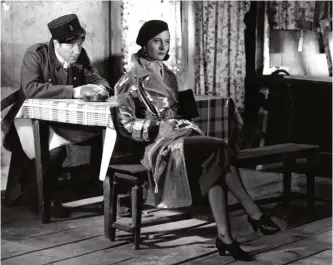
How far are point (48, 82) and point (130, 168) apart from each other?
1.24 metres

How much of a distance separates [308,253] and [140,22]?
3412 millimetres

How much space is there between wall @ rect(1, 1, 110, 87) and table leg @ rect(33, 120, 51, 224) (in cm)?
107

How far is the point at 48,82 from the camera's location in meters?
5.42

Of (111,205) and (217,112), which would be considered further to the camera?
(217,112)

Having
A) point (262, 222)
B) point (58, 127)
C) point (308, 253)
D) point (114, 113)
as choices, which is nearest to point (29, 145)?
point (58, 127)

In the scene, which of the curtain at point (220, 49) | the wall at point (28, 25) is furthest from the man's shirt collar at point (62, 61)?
the curtain at point (220, 49)

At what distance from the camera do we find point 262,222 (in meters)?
4.58

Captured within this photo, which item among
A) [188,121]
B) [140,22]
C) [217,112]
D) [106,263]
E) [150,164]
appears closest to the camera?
[106,263]

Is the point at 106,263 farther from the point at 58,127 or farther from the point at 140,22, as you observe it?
the point at 140,22

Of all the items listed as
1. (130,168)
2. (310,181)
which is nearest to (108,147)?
(130,168)

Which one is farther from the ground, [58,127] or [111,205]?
[58,127]

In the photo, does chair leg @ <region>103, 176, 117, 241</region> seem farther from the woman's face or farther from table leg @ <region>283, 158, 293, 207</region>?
table leg @ <region>283, 158, 293, 207</region>

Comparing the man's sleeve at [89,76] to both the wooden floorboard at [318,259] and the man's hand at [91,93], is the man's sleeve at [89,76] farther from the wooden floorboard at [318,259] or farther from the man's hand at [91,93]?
the wooden floorboard at [318,259]

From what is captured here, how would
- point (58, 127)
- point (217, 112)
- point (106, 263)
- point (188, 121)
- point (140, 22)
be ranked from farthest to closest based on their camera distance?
point (140, 22)
point (217, 112)
point (58, 127)
point (188, 121)
point (106, 263)
